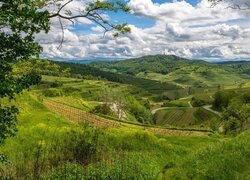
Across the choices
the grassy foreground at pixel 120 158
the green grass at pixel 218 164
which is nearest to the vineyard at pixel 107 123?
the grassy foreground at pixel 120 158

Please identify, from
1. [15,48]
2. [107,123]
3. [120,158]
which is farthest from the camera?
[107,123]

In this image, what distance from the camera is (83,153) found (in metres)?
29.6

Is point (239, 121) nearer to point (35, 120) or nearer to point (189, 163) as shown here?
point (35, 120)

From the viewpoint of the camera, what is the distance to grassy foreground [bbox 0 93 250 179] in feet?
72.5

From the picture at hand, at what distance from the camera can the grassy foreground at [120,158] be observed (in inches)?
870

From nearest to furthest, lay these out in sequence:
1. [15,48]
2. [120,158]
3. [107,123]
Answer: [15,48]
[120,158]
[107,123]

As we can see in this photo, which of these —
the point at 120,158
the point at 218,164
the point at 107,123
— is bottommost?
the point at 107,123

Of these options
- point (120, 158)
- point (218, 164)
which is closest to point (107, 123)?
point (120, 158)

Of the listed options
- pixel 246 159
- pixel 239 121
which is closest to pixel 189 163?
pixel 246 159

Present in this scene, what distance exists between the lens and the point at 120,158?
98.2 ft

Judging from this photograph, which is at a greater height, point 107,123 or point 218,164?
point 218,164

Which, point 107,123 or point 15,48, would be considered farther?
point 107,123

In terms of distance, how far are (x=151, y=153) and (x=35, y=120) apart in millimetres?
20970

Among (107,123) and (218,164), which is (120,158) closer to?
(218,164)
